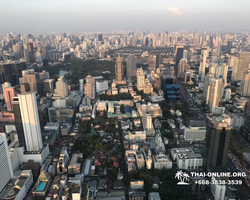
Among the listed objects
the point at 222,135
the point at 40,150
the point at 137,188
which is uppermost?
the point at 222,135

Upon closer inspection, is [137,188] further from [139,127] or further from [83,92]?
[83,92]

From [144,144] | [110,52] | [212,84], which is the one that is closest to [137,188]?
[144,144]

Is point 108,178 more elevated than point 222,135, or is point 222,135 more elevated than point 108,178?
point 222,135

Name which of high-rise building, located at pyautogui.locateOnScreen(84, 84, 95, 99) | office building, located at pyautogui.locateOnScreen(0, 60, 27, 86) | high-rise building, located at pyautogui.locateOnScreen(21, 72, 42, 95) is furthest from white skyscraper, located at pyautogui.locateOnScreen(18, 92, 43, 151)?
office building, located at pyautogui.locateOnScreen(0, 60, 27, 86)

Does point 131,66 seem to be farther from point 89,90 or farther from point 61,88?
point 61,88

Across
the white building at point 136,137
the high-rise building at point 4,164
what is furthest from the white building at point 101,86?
the high-rise building at point 4,164
